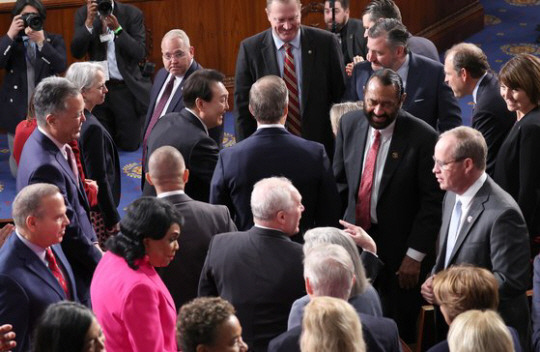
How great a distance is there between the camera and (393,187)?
4480mm

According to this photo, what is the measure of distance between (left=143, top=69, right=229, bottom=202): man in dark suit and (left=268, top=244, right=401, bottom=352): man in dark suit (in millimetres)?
1577

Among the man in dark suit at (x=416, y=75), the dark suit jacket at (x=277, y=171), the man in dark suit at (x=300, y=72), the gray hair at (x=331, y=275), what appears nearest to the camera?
the gray hair at (x=331, y=275)

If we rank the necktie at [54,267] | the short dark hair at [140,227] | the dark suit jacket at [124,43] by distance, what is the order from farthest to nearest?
1. the dark suit jacket at [124,43]
2. the necktie at [54,267]
3. the short dark hair at [140,227]

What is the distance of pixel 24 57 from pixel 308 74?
267cm

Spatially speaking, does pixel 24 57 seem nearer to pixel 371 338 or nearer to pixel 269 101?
pixel 269 101

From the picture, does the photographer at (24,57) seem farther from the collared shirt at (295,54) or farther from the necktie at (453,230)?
the necktie at (453,230)

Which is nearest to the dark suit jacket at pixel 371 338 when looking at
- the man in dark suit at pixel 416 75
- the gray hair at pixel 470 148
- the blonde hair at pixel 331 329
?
the blonde hair at pixel 331 329

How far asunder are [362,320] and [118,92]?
196 inches

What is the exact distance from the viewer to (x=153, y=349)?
3.34 metres

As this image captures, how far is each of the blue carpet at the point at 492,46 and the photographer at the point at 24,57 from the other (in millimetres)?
530

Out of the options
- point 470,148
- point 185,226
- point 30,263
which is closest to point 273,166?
point 185,226

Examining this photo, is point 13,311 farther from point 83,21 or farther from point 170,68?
point 83,21

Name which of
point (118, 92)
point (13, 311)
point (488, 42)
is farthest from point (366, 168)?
point (488, 42)

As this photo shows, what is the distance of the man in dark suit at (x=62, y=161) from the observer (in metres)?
4.24
